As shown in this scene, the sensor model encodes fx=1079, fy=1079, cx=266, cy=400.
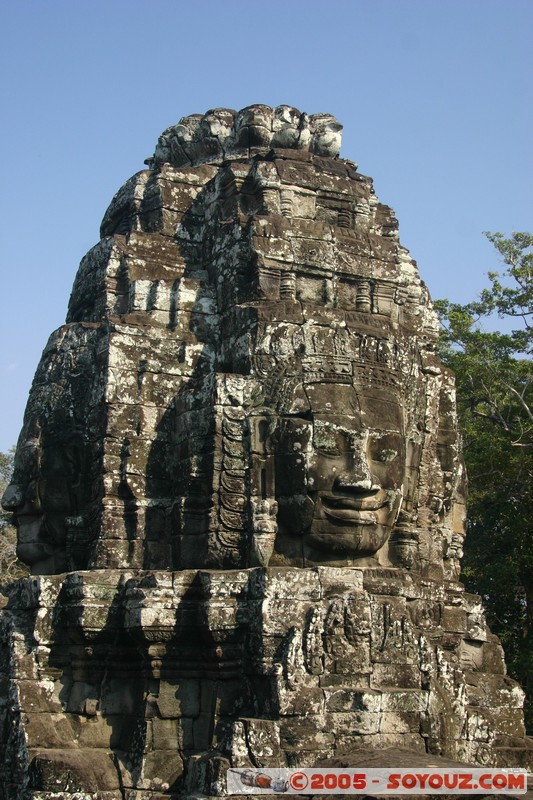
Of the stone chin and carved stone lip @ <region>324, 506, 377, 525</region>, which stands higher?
carved stone lip @ <region>324, 506, 377, 525</region>

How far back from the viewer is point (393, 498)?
1041 centimetres

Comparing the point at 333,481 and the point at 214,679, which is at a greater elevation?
the point at 333,481

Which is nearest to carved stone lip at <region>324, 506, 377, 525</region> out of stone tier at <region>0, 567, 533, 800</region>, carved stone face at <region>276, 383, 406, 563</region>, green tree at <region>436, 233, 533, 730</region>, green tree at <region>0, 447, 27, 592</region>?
carved stone face at <region>276, 383, 406, 563</region>

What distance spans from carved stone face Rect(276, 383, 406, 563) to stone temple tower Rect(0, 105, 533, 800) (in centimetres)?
2

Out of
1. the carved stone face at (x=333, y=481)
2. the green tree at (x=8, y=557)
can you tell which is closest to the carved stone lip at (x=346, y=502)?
the carved stone face at (x=333, y=481)

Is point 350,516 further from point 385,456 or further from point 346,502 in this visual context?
point 385,456

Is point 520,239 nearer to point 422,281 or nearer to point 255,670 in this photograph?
point 422,281

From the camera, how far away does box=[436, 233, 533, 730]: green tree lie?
73.9 ft

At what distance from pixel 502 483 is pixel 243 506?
14.3m

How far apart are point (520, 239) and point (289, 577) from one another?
18.8 m

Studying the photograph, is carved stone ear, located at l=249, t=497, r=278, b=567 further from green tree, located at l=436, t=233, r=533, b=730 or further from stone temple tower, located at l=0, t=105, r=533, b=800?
green tree, located at l=436, t=233, r=533, b=730

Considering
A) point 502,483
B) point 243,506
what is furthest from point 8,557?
point 243,506

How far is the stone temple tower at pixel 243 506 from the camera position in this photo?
9.20m

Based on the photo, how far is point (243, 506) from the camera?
10.1m
